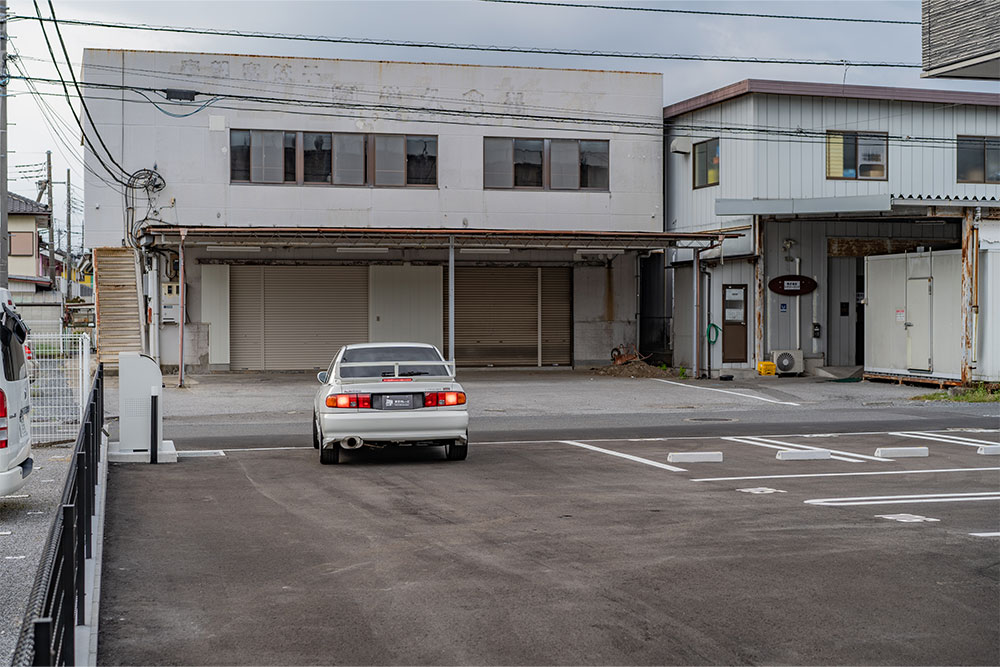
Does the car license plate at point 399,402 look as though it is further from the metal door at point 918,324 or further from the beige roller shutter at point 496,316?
the beige roller shutter at point 496,316

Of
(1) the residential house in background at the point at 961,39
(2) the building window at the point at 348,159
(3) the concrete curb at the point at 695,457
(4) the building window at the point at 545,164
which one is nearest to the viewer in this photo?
(1) the residential house in background at the point at 961,39

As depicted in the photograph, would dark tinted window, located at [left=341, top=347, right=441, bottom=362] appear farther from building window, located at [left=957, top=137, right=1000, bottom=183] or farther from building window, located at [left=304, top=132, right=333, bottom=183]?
building window, located at [left=957, top=137, right=1000, bottom=183]

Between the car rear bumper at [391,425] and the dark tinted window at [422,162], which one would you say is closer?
the car rear bumper at [391,425]

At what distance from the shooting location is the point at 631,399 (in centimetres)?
2394

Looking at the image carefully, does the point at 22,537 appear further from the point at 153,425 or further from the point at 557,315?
the point at 557,315

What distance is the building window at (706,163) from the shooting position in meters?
29.7

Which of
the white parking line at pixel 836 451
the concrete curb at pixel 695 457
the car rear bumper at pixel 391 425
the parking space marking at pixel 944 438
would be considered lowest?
the parking space marking at pixel 944 438

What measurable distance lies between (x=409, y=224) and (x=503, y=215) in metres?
2.70

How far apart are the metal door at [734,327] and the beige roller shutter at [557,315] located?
5697mm

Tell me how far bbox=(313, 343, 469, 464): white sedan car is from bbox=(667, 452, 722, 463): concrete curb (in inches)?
104

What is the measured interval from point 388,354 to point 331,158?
674 inches

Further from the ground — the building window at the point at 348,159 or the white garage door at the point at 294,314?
the building window at the point at 348,159

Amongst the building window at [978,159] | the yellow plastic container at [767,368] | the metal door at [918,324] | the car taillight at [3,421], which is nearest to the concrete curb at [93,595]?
the car taillight at [3,421]

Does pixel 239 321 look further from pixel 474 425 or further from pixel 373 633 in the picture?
pixel 373 633
